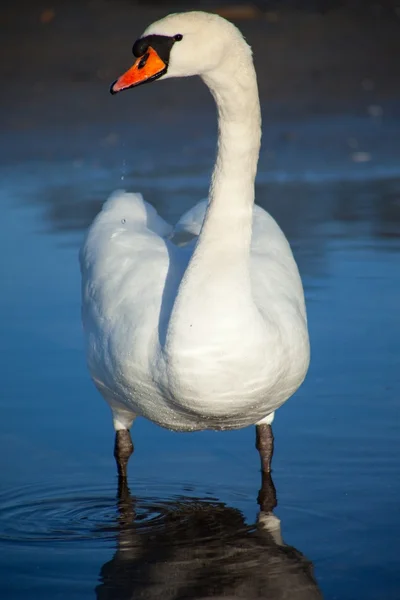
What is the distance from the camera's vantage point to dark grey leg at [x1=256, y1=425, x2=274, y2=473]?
545cm

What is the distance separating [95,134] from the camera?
1159 centimetres

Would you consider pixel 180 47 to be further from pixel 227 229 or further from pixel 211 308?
pixel 211 308

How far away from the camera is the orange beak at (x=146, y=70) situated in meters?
4.58

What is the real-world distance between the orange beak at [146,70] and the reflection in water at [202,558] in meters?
1.71

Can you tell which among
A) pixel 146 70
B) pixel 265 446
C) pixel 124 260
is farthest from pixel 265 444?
pixel 146 70

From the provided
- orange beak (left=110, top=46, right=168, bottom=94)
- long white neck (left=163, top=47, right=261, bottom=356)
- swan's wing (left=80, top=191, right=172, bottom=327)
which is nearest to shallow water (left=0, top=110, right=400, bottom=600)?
swan's wing (left=80, top=191, right=172, bottom=327)

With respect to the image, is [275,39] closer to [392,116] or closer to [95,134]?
[392,116]

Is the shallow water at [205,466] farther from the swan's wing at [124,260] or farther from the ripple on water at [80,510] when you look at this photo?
the swan's wing at [124,260]

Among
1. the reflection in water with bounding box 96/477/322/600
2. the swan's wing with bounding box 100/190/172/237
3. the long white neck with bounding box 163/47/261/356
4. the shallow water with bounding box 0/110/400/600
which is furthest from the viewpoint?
the swan's wing with bounding box 100/190/172/237

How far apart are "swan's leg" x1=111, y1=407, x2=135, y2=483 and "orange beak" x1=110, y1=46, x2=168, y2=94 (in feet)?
5.08

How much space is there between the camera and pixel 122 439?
219 inches

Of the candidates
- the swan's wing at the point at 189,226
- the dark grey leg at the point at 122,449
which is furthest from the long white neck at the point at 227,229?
the swan's wing at the point at 189,226

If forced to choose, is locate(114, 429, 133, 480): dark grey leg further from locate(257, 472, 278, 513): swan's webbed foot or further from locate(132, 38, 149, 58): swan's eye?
locate(132, 38, 149, 58): swan's eye

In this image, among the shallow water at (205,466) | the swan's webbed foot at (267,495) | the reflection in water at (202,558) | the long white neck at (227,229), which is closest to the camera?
the reflection in water at (202,558)
